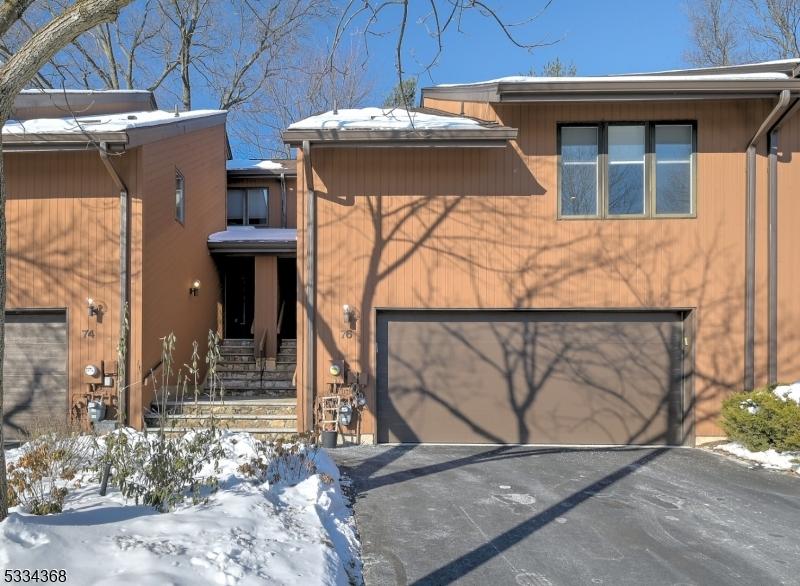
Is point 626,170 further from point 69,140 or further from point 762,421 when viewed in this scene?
point 69,140

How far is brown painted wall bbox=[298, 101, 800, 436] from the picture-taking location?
845 centimetres

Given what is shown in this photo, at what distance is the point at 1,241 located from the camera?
383 cm

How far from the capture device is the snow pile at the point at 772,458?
23.3ft

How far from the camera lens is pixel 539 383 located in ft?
28.0

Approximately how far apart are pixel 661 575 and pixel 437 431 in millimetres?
4580

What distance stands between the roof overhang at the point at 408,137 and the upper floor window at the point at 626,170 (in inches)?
48.9

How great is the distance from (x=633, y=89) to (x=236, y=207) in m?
11.6

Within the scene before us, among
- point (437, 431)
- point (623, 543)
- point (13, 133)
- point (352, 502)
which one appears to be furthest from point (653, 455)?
point (13, 133)

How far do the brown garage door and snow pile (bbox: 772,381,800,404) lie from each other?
126 centimetres

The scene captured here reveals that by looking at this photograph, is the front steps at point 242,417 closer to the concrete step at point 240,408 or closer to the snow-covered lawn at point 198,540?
the concrete step at point 240,408

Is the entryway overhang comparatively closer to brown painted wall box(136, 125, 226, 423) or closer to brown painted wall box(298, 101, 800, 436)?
brown painted wall box(136, 125, 226, 423)

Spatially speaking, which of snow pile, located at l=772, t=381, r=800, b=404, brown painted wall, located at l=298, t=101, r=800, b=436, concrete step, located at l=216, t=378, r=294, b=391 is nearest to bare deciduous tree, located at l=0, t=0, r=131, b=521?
brown painted wall, located at l=298, t=101, r=800, b=436

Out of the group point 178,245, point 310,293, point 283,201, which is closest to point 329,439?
point 310,293

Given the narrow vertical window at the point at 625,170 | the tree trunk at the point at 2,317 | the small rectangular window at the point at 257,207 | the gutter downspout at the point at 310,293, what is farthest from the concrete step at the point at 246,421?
the small rectangular window at the point at 257,207
